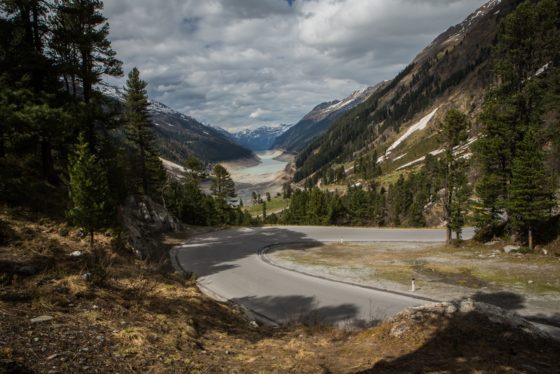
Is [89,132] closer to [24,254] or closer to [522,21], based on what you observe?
[24,254]

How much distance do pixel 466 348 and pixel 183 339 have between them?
6.36m

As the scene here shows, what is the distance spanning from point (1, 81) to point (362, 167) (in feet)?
597

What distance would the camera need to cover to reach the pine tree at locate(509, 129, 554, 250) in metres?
21.2

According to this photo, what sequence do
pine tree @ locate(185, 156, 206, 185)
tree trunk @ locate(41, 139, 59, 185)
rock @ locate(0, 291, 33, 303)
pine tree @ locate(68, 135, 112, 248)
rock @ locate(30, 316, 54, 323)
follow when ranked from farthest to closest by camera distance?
1. pine tree @ locate(185, 156, 206, 185)
2. tree trunk @ locate(41, 139, 59, 185)
3. pine tree @ locate(68, 135, 112, 248)
4. rock @ locate(0, 291, 33, 303)
5. rock @ locate(30, 316, 54, 323)

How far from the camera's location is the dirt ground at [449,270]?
14.5 meters

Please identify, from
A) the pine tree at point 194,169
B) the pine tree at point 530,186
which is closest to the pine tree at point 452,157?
the pine tree at point 530,186

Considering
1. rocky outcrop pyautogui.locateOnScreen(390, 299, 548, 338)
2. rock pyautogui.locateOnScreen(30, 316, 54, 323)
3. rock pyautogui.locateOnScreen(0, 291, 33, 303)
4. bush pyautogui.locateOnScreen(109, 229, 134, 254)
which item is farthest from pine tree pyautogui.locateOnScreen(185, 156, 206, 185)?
rocky outcrop pyautogui.locateOnScreen(390, 299, 548, 338)

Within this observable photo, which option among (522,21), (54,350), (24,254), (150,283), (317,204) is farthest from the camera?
(317,204)

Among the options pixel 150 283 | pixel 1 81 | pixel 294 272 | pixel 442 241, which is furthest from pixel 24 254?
pixel 442 241

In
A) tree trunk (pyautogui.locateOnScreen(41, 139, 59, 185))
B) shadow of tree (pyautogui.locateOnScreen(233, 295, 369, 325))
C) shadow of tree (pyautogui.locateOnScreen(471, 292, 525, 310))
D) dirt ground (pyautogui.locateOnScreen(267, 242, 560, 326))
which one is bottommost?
shadow of tree (pyautogui.locateOnScreen(233, 295, 369, 325))

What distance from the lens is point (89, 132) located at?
23.8 meters

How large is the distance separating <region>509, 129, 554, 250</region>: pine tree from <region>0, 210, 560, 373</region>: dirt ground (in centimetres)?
1717

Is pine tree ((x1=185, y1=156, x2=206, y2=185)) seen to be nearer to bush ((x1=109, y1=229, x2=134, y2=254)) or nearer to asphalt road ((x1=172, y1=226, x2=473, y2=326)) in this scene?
asphalt road ((x1=172, y1=226, x2=473, y2=326))

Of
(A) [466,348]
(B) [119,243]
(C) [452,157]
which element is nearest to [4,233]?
(B) [119,243]
